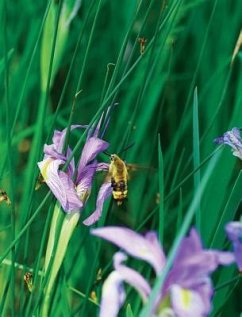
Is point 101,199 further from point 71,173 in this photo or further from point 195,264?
point 195,264

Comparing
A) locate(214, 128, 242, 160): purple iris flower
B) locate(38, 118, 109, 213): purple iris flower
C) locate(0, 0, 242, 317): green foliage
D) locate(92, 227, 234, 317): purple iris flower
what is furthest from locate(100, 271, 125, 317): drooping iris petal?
locate(0, 0, 242, 317): green foliage

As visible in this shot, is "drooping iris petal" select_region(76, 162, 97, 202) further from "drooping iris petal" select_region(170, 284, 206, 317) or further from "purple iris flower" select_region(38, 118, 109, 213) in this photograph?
"drooping iris petal" select_region(170, 284, 206, 317)

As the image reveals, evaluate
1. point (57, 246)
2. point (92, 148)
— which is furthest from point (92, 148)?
point (57, 246)

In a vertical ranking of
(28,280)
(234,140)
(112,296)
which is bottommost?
(28,280)

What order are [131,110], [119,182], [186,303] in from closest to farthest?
[186,303] < [119,182] < [131,110]

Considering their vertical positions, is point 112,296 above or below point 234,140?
below

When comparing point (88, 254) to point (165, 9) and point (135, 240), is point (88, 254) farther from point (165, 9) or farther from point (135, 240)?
point (135, 240)

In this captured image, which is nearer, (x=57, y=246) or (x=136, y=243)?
(x=136, y=243)

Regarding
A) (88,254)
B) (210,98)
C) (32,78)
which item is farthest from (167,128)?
(88,254)
